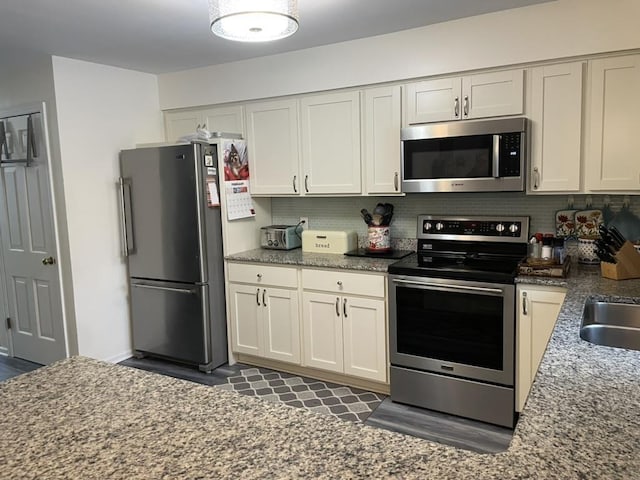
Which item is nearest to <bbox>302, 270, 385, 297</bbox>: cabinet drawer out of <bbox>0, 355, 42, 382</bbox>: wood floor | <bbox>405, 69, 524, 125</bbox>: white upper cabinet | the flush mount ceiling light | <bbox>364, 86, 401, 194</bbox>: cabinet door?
<bbox>364, 86, 401, 194</bbox>: cabinet door

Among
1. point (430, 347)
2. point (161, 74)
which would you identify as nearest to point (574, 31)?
point (430, 347)

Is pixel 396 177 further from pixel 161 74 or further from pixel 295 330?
pixel 161 74

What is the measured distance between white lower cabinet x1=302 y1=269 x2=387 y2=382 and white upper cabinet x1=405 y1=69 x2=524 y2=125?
3.50 ft

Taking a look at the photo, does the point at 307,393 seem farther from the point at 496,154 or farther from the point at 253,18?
the point at 253,18

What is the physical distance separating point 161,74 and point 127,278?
1697 millimetres

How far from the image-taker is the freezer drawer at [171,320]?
362 centimetres

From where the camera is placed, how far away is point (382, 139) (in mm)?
3252

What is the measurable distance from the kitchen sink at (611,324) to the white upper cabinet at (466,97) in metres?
1.24

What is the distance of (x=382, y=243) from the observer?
343cm

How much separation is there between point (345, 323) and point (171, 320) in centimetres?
139

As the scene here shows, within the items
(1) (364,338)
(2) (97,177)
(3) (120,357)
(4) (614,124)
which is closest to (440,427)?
(1) (364,338)

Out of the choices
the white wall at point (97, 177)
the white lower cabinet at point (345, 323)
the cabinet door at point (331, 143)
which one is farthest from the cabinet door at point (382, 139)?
the white wall at point (97, 177)

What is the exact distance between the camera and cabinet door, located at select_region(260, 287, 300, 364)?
3461mm

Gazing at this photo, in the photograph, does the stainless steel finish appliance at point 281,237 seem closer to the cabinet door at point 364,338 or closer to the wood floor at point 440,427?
the cabinet door at point 364,338
